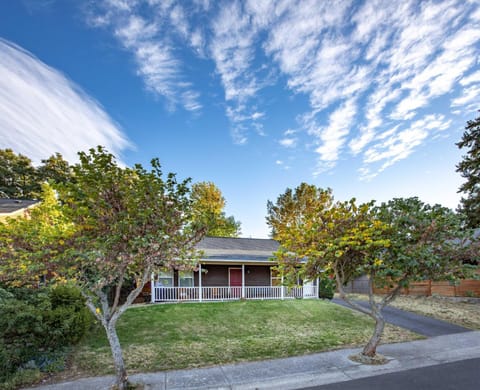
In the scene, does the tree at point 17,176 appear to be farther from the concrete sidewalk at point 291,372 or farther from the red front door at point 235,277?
the concrete sidewalk at point 291,372

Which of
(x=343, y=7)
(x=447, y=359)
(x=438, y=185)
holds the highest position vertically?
(x=343, y=7)

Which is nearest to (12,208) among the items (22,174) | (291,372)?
(22,174)

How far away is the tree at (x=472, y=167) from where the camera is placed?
788 inches

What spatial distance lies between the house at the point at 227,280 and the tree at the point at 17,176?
2576 centimetres

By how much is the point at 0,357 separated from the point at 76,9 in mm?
8862

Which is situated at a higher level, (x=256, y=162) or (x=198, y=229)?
(x=256, y=162)

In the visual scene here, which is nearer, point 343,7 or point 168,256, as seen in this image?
point 168,256

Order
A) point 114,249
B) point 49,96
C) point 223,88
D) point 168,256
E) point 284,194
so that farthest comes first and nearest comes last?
point 284,194
point 223,88
point 49,96
point 168,256
point 114,249

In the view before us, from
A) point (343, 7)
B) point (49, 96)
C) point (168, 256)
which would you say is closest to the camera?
point (168, 256)

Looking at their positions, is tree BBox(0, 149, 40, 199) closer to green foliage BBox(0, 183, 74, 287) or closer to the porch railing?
the porch railing

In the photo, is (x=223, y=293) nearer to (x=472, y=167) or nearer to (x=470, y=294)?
(x=470, y=294)

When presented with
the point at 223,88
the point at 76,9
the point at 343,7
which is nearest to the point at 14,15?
the point at 76,9

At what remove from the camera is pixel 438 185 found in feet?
44.9

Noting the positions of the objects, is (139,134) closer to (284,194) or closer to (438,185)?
(438,185)
